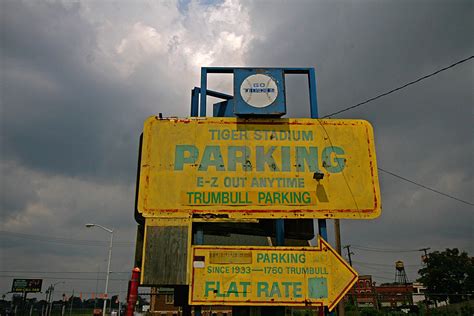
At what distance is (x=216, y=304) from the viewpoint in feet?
20.7

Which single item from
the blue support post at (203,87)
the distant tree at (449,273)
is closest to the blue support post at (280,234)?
the blue support post at (203,87)

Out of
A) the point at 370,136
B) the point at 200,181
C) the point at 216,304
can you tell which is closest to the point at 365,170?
the point at 370,136

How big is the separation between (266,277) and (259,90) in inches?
137

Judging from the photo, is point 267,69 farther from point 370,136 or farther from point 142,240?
point 142,240

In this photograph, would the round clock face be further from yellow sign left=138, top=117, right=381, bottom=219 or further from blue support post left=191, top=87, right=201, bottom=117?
blue support post left=191, top=87, right=201, bottom=117

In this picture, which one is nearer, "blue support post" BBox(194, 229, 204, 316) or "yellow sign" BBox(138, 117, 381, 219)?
"blue support post" BBox(194, 229, 204, 316)

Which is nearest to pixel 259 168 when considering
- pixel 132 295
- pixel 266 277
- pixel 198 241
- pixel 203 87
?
pixel 198 241

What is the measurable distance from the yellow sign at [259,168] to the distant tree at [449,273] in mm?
77308

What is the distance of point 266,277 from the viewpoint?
253 inches

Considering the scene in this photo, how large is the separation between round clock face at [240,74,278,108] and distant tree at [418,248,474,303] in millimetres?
78126

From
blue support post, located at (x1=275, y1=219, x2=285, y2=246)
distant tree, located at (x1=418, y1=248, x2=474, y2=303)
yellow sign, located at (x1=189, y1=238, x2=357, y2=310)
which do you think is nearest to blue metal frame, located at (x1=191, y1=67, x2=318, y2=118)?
blue support post, located at (x1=275, y1=219, x2=285, y2=246)

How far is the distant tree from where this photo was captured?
245ft

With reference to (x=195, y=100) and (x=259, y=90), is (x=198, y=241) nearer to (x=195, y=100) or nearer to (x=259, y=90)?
(x=259, y=90)

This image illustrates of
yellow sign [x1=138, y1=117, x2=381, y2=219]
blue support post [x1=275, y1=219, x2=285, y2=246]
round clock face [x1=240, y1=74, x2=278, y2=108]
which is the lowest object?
blue support post [x1=275, y1=219, x2=285, y2=246]
